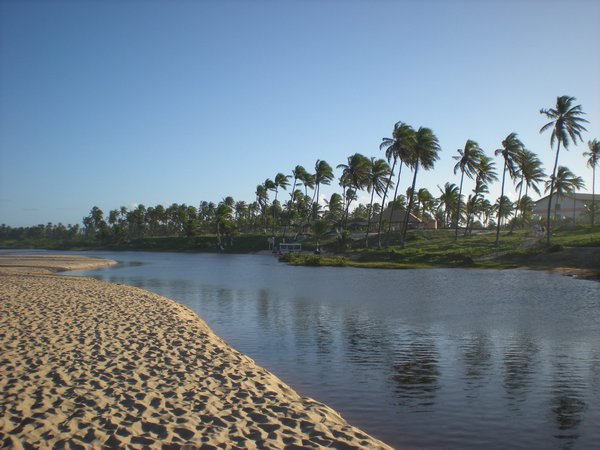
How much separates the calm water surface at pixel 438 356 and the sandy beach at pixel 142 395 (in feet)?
6.36

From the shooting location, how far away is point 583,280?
4281 centimetres

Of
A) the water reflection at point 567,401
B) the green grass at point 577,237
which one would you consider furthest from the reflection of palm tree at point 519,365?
the green grass at point 577,237

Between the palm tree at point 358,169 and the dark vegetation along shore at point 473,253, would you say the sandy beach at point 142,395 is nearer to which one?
the dark vegetation along shore at point 473,253

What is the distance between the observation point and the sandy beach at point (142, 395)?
819 cm

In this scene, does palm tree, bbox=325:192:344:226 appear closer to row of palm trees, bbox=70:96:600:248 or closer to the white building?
row of palm trees, bbox=70:96:600:248

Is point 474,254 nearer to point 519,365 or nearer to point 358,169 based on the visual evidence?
point 358,169

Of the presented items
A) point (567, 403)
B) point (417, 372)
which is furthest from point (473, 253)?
point (567, 403)

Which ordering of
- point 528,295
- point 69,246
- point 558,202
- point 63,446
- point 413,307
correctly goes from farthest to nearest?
point 69,246, point 558,202, point 528,295, point 413,307, point 63,446

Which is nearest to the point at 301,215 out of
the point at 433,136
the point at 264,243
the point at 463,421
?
the point at 264,243

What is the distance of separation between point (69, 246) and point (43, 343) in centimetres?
17681

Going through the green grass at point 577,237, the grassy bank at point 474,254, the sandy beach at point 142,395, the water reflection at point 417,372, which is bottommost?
the water reflection at point 417,372

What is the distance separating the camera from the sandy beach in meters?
8.19

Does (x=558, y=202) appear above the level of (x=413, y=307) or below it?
above

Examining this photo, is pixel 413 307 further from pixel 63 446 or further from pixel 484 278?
pixel 63 446
